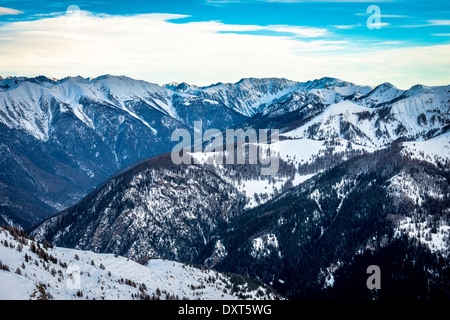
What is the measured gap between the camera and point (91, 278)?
10094cm

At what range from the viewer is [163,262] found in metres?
161

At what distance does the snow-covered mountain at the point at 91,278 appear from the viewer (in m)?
75.4

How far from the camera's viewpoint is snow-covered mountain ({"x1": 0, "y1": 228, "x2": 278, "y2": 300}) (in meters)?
75.4

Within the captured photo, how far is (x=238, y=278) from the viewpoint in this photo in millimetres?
166875
